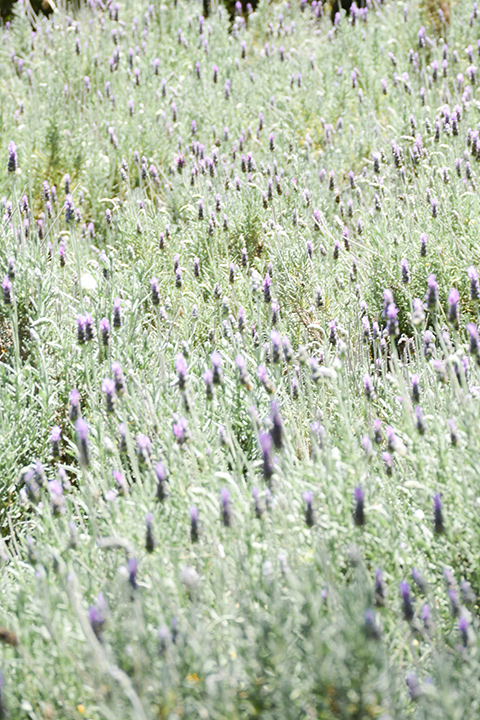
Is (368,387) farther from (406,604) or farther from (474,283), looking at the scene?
(406,604)

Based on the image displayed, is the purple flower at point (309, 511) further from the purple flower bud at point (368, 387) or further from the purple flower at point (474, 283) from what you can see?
the purple flower at point (474, 283)

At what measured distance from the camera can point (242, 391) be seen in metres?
2.46

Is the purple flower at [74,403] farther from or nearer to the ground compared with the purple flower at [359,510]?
farther from the ground

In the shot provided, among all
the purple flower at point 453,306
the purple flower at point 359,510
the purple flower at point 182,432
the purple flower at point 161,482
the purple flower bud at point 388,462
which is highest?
the purple flower at point 453,306

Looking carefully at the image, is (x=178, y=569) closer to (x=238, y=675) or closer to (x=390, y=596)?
(x=238, y=675)

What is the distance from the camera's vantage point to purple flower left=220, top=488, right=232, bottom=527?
147 centimetres

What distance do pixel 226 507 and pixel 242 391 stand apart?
100 centimetres

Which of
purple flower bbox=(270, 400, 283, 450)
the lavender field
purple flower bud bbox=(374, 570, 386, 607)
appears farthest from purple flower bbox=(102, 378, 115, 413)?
purple flower bud bbox=(374, 570, 386, 607)

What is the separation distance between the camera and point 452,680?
53.4 inches

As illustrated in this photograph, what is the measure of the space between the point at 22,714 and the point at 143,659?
1.30 ft

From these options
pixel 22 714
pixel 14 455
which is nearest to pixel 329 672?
pixel 22 714

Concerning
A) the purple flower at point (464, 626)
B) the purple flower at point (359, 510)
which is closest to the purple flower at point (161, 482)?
the purple flower at point (359, 510)

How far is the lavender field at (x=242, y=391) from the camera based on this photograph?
1352 mm

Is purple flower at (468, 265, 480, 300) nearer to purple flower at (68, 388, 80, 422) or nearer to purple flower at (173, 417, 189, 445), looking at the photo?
purple flower at (173, 417, 189, 445)
